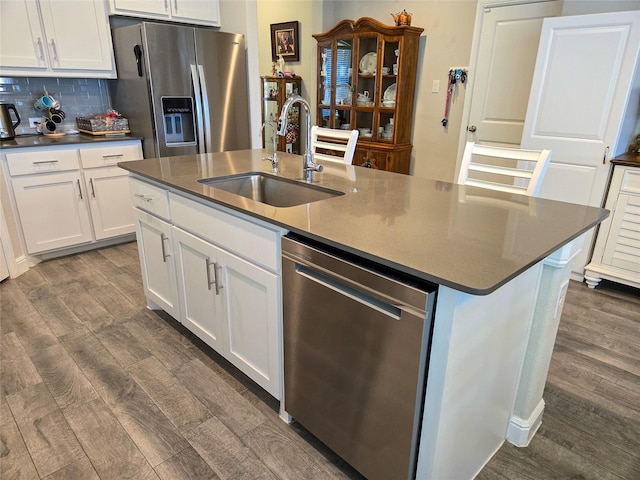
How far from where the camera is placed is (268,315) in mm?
1621

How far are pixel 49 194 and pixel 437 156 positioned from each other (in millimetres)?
3567

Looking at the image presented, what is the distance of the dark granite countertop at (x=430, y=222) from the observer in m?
1.06

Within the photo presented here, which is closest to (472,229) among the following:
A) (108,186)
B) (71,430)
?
(71,430)

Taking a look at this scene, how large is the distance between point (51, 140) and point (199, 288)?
7.28ft

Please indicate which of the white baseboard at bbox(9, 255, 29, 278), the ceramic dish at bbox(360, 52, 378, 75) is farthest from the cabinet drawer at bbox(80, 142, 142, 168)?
the ceramic dish at bbox(360, 52, 378, 75)

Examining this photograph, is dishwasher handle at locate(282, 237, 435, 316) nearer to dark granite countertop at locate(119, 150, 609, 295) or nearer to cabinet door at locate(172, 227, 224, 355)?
dark granite countertop at locate(119, 150, 609, 295)

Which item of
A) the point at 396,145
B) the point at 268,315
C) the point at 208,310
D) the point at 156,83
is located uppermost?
the point at 156,83

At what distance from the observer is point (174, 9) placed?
3580mm

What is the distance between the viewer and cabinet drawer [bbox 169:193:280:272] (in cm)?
151

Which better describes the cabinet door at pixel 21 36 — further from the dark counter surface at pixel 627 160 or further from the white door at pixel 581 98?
the dark counter surface at pixel 627 160

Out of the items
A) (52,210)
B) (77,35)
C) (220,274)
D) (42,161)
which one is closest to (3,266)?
(52,210)

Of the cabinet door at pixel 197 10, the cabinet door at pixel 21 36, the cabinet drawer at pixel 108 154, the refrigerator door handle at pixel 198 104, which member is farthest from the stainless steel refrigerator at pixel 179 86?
the cabinet door at pixel 21 36

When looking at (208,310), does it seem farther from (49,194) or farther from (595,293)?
(595,293)

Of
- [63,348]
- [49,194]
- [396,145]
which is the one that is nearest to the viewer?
[63,348]
